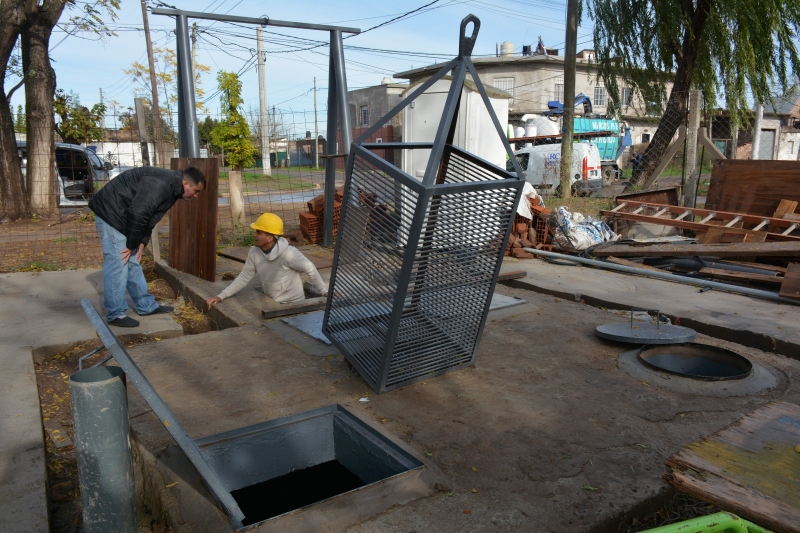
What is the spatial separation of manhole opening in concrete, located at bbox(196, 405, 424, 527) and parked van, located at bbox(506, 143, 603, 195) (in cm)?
1713

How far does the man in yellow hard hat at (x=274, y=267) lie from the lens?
547cm

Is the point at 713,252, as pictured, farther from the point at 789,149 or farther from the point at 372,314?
the point at 789,149

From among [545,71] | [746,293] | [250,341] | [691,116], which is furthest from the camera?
[545,71]

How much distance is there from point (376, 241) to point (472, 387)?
113 cm

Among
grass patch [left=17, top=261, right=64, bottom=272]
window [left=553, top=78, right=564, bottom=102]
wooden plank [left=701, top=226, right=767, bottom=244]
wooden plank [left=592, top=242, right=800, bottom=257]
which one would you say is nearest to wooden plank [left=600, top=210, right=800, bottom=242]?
wooden plank [left=701, top=226, right=767, bottom=244]

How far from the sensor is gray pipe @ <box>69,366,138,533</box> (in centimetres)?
225

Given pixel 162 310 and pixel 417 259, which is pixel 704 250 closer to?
pixel 417 259

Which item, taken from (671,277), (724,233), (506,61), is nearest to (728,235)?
(724,233)

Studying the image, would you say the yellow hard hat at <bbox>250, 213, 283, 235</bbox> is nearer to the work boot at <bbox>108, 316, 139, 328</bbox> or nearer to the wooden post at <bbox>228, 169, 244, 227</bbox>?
the work boot at <bbox>108, 316, 139, 328</bbox>

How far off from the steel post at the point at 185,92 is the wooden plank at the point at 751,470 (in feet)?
23.9

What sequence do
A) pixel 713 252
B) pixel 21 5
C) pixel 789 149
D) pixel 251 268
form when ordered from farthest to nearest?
pixel 789 149 < pixel 21 5 < pixel 713 252 < pixel 251 268

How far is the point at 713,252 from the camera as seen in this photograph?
751 cm

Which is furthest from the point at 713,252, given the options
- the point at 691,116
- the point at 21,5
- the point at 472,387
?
the point at 21,5

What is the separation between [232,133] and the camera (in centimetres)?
2738
